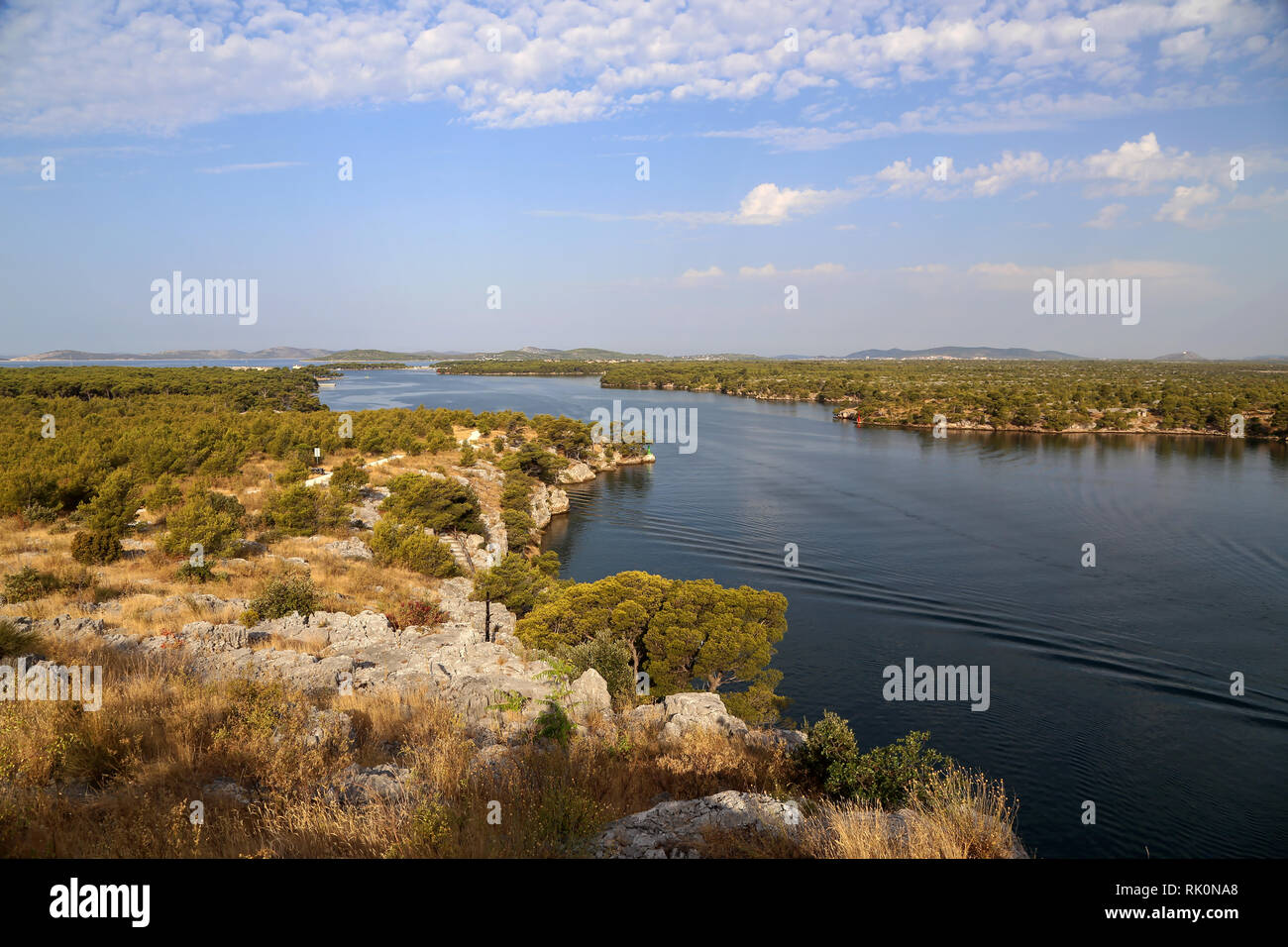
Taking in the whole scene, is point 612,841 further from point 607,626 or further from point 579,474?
point 579,474

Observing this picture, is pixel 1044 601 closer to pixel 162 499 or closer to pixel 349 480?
pixel 349 480

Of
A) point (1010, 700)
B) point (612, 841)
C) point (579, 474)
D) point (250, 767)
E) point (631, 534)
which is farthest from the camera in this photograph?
point (579, 474)

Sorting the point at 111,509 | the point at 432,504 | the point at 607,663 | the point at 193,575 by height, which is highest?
the point at 111,509

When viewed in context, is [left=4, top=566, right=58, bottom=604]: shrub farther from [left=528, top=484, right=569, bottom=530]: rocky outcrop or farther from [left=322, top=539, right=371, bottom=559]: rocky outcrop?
[left=528, top=484, right=569, bottom=530]: rocky outcrop

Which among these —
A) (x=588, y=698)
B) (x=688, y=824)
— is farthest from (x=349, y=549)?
(x=688, y=824)

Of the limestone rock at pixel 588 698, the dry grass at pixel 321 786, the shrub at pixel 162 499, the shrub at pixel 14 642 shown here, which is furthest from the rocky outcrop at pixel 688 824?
the shrub at pixel 162 499
